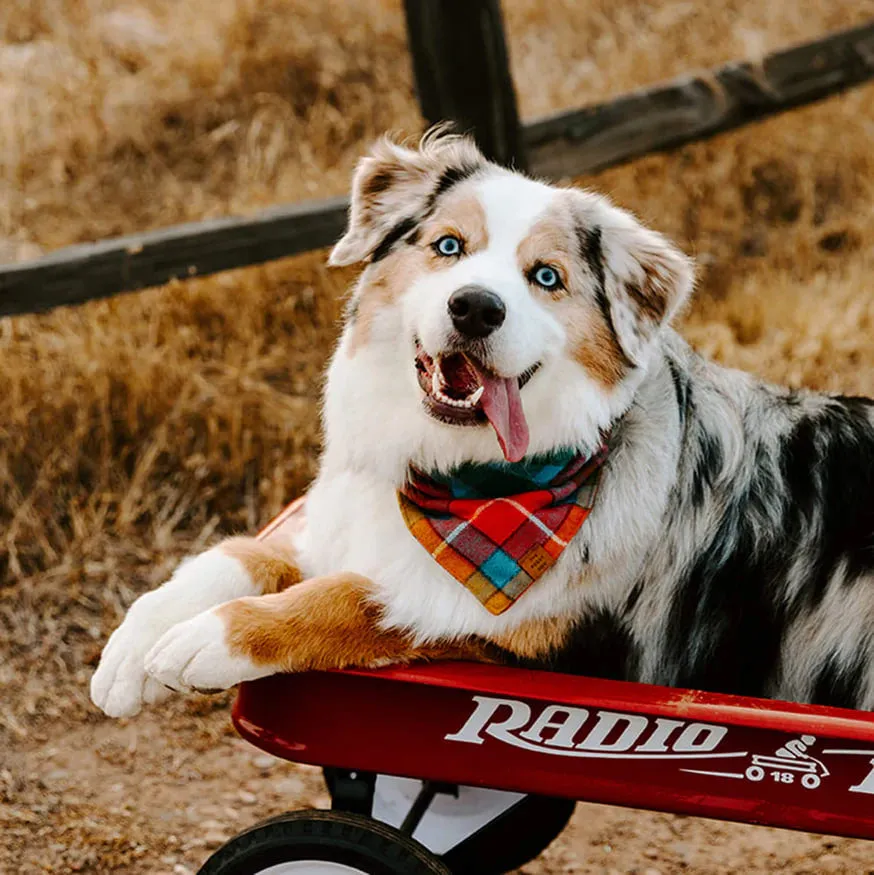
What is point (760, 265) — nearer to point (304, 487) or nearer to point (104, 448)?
point (304, 487)

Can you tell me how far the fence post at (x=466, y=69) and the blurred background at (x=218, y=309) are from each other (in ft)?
2.68

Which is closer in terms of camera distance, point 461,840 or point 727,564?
point 727,564

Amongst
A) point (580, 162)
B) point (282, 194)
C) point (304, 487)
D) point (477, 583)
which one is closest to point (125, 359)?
point (304, 487)

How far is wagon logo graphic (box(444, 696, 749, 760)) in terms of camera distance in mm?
1927

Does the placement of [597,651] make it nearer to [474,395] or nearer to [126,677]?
[474,395]

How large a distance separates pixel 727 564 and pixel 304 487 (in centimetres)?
199

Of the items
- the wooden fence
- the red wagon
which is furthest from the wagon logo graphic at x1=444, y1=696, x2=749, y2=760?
the wooden fence

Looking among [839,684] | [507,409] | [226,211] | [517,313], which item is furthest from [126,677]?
[226,211]

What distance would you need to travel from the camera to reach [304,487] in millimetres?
4027

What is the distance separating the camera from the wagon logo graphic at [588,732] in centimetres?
193

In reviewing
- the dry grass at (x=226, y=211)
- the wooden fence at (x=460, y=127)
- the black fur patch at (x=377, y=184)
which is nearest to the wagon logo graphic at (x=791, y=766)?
the black fur patch at (x=377, y=184)

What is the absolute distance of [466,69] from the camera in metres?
4.13

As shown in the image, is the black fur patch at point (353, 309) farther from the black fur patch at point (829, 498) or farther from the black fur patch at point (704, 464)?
the black fur patch at point (829, 498)

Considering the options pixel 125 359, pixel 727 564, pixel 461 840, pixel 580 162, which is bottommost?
pixel 461 840
